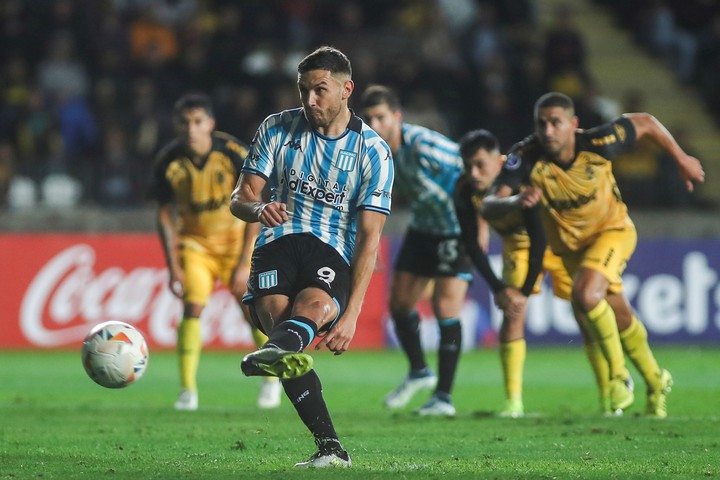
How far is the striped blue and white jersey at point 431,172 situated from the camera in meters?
10.4

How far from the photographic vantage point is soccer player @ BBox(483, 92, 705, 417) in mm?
9227

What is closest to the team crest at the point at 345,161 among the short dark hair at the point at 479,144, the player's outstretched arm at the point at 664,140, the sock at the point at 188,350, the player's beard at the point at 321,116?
the player's beard at the point at 321,116

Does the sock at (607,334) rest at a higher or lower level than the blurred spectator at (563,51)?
lower

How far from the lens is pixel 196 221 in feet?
36.0

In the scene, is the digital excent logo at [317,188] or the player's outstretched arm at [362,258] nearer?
the player's outstretched arm at [362,258]

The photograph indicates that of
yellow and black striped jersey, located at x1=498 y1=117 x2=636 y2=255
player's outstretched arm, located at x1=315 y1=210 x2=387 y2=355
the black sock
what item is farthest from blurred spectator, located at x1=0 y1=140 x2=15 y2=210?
the black sock

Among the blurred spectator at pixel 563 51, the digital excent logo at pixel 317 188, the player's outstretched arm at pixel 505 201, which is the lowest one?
the digital excent logo at pixel 317 188

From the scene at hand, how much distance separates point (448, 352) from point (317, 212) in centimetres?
391

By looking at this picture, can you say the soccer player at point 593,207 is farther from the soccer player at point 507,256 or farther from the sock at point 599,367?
the sock at point 599,367

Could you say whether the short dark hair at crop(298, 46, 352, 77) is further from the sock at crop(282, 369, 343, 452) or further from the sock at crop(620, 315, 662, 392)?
the sock at crop(620, 315, 662, 392)

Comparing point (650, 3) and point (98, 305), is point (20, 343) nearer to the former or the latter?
point (98, 305)

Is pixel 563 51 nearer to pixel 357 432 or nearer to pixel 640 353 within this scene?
pixel 640 353

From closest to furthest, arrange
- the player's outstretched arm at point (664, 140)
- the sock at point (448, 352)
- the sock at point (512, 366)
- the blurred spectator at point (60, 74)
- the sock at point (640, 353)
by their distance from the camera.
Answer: the player's outstretched arm at point (664, 140)
the sock at point (640, 353)
the sock at point (512, 366)
the sock at point (448, 352)
the blurred spectator at point (60, 74)

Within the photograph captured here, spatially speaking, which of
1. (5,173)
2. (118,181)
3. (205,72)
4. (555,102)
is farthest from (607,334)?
(205,72)
